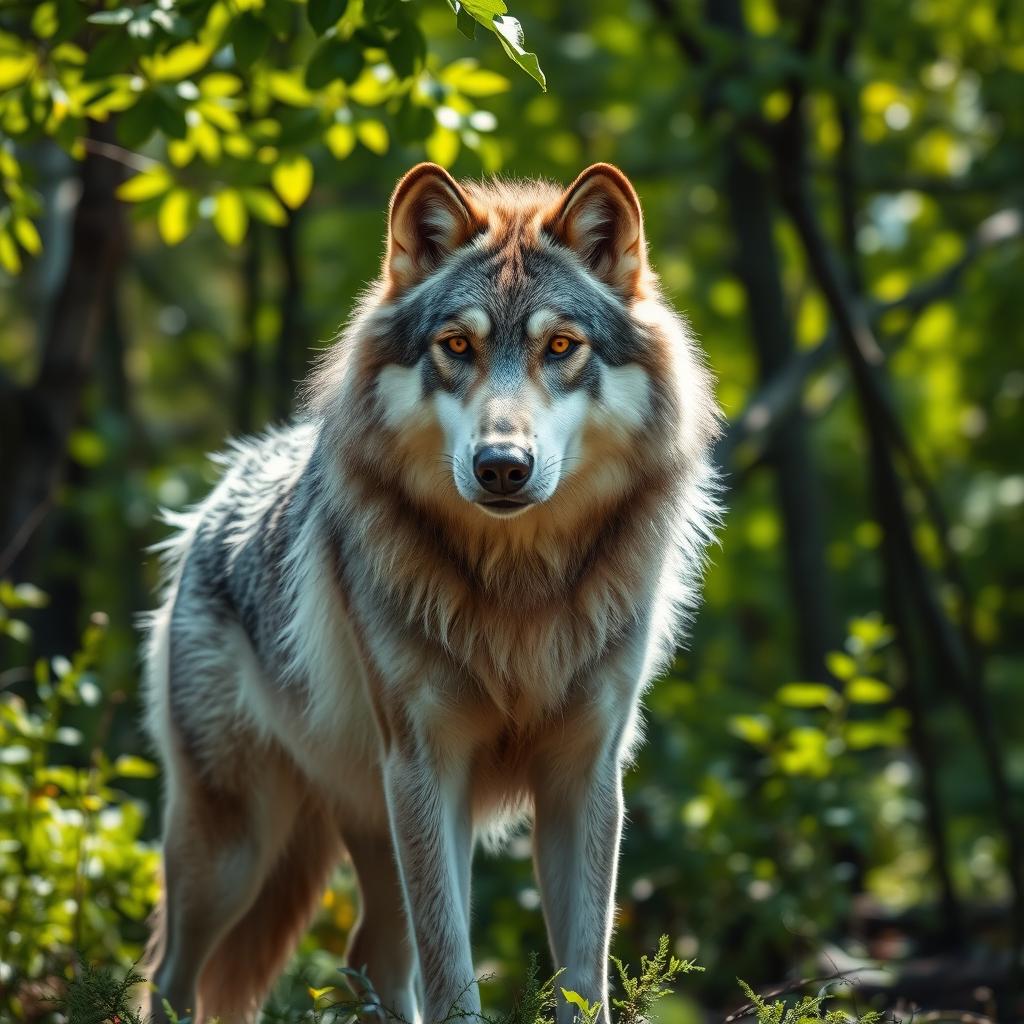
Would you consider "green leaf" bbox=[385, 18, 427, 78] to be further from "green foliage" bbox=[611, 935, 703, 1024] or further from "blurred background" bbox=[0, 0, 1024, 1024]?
"green foliage" bbox=[611, 935, 703, 1024]

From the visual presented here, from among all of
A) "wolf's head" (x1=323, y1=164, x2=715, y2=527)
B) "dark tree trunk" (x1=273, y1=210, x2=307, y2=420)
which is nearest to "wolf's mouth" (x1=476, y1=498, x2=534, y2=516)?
"wolf's head" (x1=323, y1=164, x2=715, y2=527)

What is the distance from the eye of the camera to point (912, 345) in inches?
534

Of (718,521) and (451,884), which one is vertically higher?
(718,521)

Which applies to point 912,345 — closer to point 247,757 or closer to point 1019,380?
point 1019,380

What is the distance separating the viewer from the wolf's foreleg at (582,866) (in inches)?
167

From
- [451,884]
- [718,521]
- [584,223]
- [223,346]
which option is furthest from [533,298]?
[223,346]

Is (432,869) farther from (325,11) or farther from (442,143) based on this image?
(442,143)

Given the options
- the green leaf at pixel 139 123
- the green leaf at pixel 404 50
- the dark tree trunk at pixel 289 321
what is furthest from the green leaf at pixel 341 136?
the dark tree trunk at pixel 289 321

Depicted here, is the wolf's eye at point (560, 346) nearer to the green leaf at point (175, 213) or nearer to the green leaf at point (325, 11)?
the green leaf at point (325, 11)

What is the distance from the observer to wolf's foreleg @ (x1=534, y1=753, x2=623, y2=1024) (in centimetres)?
424

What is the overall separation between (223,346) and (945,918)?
347 inches

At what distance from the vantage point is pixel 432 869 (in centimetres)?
420

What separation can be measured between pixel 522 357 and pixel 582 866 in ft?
4.88

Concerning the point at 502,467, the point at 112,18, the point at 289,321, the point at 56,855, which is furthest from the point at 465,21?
the point at 289,321
